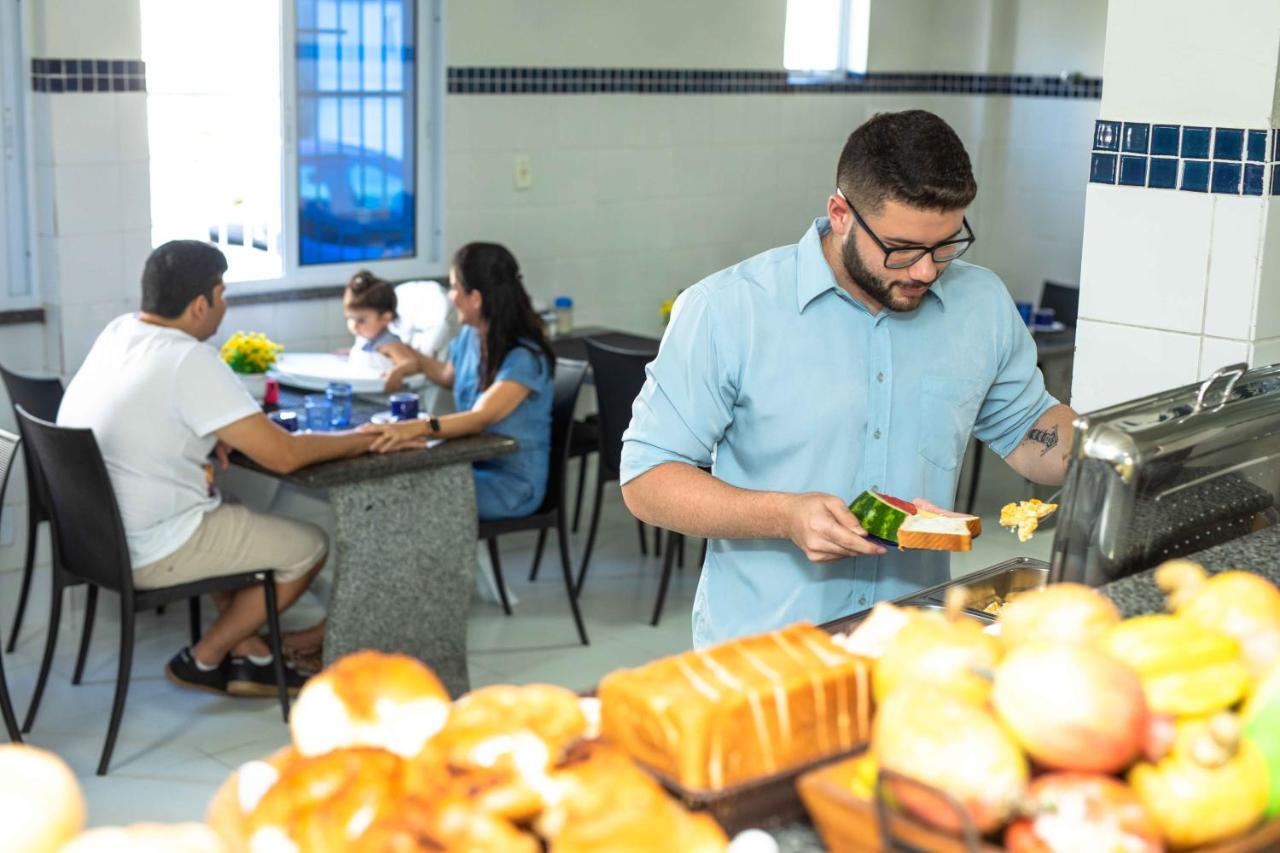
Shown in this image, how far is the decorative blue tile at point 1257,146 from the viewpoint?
2.56 meters

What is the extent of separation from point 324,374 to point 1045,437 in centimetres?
300

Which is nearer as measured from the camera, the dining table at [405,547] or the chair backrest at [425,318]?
the dining table at [405,547]

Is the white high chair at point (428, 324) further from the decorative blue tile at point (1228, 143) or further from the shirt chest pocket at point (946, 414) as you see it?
the decorative blue tile at point (1228, 143)

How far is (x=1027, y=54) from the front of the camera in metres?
7.73

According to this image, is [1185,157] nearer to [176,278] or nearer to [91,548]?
[176,278]

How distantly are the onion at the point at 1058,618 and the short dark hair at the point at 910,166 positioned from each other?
0.96 m

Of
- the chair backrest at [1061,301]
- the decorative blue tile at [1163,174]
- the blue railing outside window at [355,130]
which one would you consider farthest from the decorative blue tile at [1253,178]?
the chair backrest at [1061,301]

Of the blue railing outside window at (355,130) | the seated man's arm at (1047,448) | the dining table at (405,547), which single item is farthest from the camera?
the blue railing outside window at (355,130)

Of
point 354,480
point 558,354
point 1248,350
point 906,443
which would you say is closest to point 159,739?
point 354,480

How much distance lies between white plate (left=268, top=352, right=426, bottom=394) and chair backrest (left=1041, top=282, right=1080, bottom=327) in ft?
10.9

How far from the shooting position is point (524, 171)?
19.9 ft

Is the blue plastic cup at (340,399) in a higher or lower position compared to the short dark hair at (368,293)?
lower

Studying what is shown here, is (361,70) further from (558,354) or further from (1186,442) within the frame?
(1186,442)

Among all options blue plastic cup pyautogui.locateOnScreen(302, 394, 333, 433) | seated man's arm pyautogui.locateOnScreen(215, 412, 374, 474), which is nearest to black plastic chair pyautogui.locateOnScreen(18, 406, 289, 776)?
seated man's arm pyautogui.locateOnScreen(215, 412, 374, 474)
